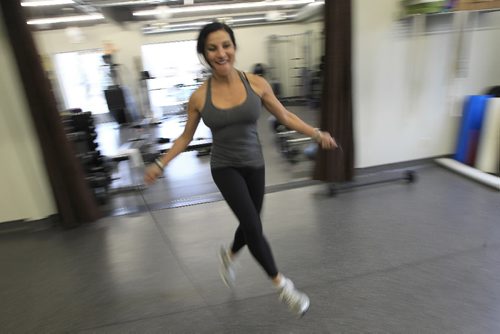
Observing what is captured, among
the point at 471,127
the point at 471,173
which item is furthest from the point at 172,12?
the point at 471,173

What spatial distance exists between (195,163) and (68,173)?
6.95 ft

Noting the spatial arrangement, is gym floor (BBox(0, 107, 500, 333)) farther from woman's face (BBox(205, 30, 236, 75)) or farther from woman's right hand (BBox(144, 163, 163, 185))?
woman's face (BBox(205, 30, 236, 75))

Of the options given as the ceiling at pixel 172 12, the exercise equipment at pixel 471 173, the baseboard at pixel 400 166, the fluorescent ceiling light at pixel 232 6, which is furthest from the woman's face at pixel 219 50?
the fluorescent ceiling light at pixel 232 6

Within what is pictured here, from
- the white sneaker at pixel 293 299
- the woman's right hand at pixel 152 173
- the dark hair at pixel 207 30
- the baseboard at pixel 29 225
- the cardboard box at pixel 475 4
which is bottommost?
the baseboard at pixel 29 225

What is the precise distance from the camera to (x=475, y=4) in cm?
311

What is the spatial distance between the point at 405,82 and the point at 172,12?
6366 millimetres

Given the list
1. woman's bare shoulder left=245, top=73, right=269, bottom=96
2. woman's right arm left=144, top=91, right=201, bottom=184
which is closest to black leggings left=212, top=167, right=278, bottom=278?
woman's right arm left=144, top=91, right=201, bottom=184

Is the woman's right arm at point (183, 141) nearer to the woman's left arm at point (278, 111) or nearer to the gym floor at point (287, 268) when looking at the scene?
the woman's left arm at point (278, 111)

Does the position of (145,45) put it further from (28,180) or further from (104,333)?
(104,333)

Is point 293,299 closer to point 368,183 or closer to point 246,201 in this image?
point 246,201

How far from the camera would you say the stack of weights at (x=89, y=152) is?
3573mm

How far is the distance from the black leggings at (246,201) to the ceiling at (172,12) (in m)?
4.66

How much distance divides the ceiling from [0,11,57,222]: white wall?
3.05 m

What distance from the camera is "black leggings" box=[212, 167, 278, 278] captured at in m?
1.72
